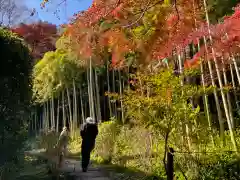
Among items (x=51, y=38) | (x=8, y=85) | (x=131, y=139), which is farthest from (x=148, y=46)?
(x=51, y=38)

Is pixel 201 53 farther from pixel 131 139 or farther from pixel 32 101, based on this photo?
pixel 32 101

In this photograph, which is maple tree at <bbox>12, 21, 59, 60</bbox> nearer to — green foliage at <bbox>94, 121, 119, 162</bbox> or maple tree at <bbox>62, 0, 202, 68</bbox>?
green foliage at <bbox>94, 121, 119, 162</bbox>

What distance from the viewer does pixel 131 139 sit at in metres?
9.19

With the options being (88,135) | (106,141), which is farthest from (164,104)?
(106,141)

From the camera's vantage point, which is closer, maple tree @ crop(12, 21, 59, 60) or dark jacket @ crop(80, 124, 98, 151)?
dark jacket @ crop(80, 124, 98, 151)

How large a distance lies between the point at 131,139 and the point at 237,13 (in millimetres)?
4722

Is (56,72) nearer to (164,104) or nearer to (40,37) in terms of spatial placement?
(40,37)

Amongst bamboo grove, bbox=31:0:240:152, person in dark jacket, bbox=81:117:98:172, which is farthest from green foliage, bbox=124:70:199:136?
→ person in dark jacket, bbox=81:117:98:172

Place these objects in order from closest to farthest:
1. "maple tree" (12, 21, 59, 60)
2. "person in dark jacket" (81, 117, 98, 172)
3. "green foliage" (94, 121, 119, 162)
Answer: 1. "person in dark jacket" (81, 117, 98, 172)
2. "green foliage" (94, 121, 119, 162)
3. "maple tree" (12, 21, 59, 60)

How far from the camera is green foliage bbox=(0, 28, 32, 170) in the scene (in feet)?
17.1

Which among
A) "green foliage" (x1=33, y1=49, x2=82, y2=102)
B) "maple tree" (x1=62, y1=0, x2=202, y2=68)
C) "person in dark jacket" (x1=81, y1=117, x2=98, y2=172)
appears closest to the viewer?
"maple tree" (x1=62, y1=0, x2=202, y2=68)

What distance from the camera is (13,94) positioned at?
17.9 ft

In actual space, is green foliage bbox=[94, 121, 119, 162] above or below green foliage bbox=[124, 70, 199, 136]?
below

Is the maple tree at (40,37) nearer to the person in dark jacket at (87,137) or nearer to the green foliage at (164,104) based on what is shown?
the person in dark jacket at (87,137)
